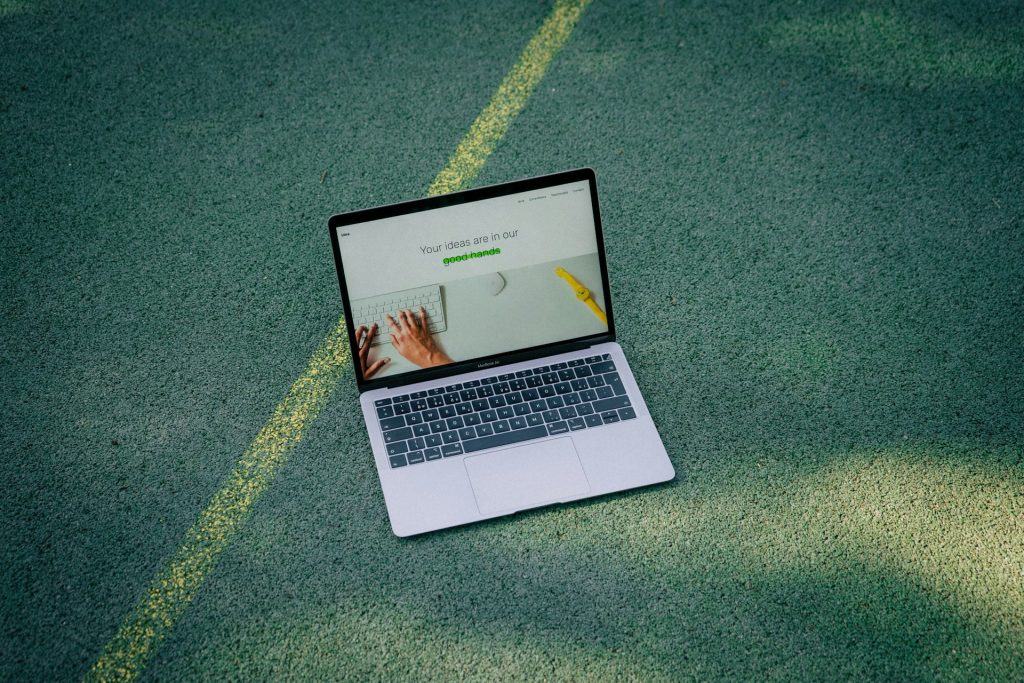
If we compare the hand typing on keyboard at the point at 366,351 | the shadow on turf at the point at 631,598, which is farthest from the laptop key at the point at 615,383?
the hand typing on keyboard at the point at 366,351

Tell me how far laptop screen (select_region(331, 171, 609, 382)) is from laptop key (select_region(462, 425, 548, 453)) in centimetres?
17

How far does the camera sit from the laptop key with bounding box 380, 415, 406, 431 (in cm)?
188

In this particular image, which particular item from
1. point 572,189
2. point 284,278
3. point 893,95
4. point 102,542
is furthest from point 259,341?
point 893,95

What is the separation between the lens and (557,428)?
74.1 inches

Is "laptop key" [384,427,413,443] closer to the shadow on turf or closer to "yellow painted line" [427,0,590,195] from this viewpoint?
the shadow on turf

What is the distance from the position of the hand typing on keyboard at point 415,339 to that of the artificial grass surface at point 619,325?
21 cm

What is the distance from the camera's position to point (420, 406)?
75.0 inches

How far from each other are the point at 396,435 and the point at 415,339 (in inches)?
8.4

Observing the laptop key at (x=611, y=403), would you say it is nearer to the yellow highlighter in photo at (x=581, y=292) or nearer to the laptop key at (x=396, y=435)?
the yellow highlighter in photo at (x=581, y=292)

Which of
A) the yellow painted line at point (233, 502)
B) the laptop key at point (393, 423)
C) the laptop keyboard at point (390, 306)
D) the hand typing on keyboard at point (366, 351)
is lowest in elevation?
the yellow painted line at point (233, 502)

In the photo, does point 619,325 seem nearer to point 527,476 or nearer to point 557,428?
point 557,428

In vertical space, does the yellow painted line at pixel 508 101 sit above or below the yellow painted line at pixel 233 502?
above

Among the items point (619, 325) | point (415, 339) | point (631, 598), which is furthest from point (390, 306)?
point (631, 598)

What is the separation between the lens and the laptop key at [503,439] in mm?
1854
